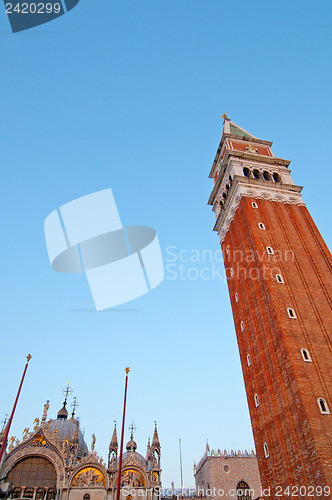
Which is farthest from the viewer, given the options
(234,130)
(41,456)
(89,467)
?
(234,130)

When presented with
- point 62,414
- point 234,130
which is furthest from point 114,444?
point 234,130

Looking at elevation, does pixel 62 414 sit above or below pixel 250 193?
below

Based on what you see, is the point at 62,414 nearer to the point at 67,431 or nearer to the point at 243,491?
the point at 67,431

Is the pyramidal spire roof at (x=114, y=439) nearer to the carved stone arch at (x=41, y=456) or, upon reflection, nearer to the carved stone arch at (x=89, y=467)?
the carved stone arch at (x=89, y=467)

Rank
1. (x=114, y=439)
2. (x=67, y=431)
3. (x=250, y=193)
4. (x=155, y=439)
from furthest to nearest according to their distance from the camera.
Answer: (x=67, y=431) < (x=250, y=193) < (x=155, y=439) < (x=114, y=439)

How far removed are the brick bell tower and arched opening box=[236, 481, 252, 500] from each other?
1608cm

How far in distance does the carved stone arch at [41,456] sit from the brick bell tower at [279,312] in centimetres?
1633

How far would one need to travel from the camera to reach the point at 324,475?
864 inches

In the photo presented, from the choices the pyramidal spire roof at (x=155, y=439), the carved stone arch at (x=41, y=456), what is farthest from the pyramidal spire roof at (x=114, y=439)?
the carved stone arch at (x=41, y=456)

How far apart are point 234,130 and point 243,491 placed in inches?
1761

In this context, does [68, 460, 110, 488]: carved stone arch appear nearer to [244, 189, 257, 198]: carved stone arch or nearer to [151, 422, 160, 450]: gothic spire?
[151, 422, 160, 450]: gothic spire

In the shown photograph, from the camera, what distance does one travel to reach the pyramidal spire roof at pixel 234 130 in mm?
52656

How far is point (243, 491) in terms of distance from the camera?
42.7 m

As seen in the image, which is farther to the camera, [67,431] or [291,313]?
[67,431]
